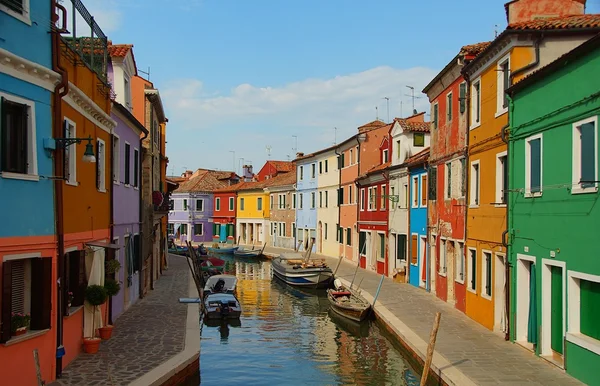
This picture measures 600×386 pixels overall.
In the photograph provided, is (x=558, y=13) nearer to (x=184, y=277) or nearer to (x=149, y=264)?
(x=149, y=264)

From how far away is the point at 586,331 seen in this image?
11.4 metres

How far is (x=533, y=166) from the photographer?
13898mm

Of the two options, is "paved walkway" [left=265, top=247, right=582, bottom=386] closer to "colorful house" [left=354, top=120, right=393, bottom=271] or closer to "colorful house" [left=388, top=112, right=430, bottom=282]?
"colorful house" [left=388, top=112, right=430, bottom=282]

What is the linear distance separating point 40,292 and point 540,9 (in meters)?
15.1

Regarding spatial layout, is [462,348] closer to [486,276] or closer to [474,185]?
[486,276]

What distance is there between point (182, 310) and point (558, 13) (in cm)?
1497

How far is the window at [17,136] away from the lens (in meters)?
9.45

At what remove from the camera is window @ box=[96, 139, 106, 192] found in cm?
1480

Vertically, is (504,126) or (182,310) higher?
(504,126)

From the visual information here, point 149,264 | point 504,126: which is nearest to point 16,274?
point 504,126

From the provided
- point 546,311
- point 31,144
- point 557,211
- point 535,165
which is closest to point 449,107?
point 535,165

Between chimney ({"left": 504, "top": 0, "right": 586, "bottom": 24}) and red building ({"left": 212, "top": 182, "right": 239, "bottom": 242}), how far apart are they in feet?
163

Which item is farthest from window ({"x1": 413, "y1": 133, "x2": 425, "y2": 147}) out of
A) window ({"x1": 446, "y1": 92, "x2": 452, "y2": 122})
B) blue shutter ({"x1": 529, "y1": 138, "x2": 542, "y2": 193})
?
blue shutter ({"x1": 529, "y1": 138, "x2": 542, "y2": 193})

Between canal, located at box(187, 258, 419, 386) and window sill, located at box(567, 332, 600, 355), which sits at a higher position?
window sill, located at box(567, 332, 600, 355)
